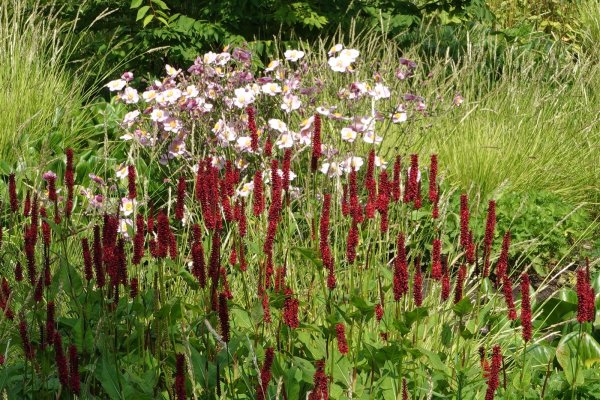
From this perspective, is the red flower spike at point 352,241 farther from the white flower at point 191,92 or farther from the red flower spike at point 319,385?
the white flower at point 191,92

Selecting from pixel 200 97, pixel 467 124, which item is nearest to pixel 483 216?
pixel 467 124

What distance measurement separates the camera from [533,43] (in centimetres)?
962

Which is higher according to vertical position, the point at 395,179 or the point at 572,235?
the point at 395,179

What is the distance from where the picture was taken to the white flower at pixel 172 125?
4984 millimetres

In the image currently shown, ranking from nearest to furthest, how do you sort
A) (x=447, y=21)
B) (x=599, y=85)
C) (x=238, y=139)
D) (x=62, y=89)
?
1. (x=238, y=139)
2. (x=62, y=89)
3. (x=599, y=85)
4. (x=447, y=21)

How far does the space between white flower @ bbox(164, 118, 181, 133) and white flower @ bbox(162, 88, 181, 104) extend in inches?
4.0

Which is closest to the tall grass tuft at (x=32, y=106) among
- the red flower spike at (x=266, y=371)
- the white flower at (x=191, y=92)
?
the white flower at (x=191, y=92)

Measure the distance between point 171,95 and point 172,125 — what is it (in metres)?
0.16

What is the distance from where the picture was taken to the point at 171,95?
5035mm

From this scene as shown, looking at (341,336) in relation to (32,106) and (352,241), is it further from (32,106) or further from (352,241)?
(32,106)

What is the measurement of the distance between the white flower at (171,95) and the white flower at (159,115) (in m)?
0.06

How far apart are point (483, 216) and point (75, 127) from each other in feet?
8.43

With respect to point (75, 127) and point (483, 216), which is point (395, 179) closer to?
point (483, 216)

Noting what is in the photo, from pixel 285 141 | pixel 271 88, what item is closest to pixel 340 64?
pixel 271 88
